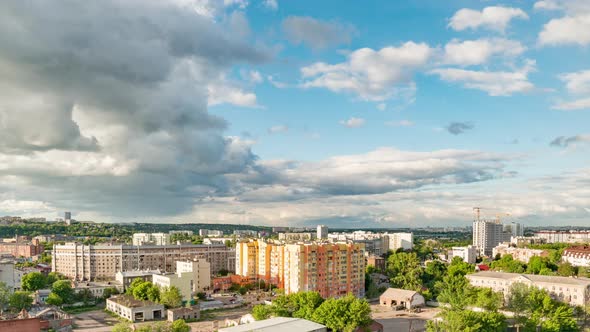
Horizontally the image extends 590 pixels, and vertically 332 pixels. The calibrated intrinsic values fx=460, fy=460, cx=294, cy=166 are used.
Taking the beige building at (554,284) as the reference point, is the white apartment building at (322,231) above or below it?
below

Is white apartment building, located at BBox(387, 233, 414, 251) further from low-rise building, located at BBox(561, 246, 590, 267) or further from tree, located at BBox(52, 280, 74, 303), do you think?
tree, located at BBox(52, 280, 74, 303)

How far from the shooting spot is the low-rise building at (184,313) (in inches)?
1379

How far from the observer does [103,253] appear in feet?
192

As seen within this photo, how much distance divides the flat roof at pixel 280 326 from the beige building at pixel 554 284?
2169 cm

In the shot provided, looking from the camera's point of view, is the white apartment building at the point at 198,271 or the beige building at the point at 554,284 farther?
the white apartment building at the point at 198,271

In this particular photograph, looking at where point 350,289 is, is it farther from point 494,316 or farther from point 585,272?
point 585,272

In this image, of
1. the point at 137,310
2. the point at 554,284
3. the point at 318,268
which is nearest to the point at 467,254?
the point at 554,284

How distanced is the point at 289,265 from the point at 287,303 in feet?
38.3

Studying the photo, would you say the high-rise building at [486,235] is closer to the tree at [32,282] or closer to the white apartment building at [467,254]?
the white apartment building at [467,254]

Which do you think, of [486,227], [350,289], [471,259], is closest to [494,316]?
[350,289]

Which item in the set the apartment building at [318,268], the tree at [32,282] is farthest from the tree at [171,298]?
the tree at [32,282]

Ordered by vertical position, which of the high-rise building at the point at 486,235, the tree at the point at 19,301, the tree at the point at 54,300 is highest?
the tree at the point at 19,301

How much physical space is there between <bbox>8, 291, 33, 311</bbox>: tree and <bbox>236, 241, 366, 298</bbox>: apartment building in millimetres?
21279

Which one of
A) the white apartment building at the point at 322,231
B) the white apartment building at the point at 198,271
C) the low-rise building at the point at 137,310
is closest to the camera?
the low-rise building at the point at 137,310
